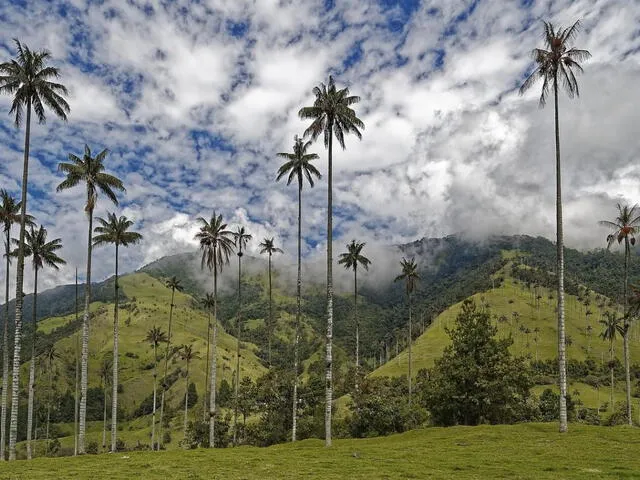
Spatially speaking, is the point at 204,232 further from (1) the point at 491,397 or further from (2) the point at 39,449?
(2) the point at 39,449

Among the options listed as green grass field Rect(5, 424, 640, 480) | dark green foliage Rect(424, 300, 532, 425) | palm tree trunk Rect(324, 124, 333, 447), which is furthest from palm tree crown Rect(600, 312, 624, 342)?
palm tree trunk Rect(324, 124, 333, 447)

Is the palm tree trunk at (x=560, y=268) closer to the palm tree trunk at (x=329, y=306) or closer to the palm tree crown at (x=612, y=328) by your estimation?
the palm tree trunk at (x=329, y=306)

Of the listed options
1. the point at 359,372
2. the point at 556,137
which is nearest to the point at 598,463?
the point at 556,137

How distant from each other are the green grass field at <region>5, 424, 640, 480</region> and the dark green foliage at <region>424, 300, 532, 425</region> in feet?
74.1

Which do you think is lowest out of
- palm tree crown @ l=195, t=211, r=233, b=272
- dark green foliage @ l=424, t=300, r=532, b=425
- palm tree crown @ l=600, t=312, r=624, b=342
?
dark green foliage @ l=424, t=300, r=532, b=425

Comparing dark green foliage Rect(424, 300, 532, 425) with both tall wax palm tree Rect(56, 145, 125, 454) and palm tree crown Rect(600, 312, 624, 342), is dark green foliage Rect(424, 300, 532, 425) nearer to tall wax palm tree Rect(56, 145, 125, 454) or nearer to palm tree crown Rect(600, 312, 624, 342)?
palm tree crown Rect(600, 312, 624, 342)

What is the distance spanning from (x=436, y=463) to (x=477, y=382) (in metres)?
37.8

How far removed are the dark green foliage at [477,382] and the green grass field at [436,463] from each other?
2258 centimetres

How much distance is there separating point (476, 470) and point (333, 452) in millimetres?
14796

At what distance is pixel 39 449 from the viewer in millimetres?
142250

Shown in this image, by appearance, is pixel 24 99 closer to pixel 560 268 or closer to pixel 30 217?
pixel 30 217

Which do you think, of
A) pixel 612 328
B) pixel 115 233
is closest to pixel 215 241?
pixel 115 233

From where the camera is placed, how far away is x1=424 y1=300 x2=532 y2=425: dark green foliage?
6544 cm

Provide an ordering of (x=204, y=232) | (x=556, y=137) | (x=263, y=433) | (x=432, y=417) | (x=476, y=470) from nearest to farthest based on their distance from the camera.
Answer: (x=476, y=470)
(x=556, y=137)
(x=204, y=232)
(x=432, y=417)
(x=263, y=433)
